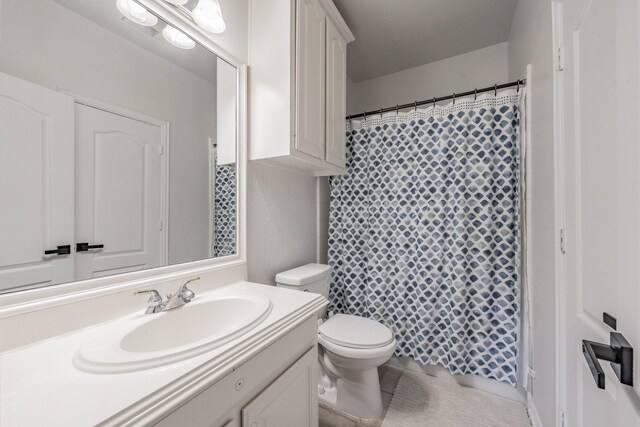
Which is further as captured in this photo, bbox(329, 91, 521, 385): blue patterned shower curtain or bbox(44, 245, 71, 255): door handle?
bbox(329, 91, 521, 385): blue patterned shower curtain

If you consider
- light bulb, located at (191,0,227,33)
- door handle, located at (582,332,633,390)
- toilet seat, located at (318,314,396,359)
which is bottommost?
toilet seat, located at (318,314,396,359)

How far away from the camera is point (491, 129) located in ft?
5.15

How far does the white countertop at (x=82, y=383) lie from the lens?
0.42 meters

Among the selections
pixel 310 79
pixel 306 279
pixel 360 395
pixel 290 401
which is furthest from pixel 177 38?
pixel 360 395

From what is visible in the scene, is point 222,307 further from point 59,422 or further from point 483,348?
point 483,348

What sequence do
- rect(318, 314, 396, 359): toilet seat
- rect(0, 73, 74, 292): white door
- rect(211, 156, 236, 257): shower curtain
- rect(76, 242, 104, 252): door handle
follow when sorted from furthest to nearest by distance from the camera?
rect(318, 314, 396, 359): toilet seat < rect(211, 156, 236, 257): shower curtain < rect(76, 242, 104, 252): door handle < rect(0, 73, 74, 292): white door

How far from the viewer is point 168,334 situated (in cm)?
87

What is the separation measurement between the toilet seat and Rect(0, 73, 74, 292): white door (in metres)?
1.20

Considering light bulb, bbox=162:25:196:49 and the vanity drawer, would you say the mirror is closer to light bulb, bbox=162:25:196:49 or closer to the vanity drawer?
light bulb, bbox=162:25:196:49

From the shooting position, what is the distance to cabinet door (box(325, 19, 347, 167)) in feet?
5.38

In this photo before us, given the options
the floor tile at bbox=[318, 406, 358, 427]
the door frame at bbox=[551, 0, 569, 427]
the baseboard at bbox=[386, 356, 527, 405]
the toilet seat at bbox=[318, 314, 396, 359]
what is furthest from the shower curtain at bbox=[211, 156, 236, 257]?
Result: the baseboard at bbox=[386, 356, 527, 405]

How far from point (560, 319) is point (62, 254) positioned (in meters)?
1.74

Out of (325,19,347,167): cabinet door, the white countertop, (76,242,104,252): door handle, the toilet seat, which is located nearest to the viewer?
the white countertop

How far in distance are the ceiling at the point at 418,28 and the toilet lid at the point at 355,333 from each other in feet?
6.93
